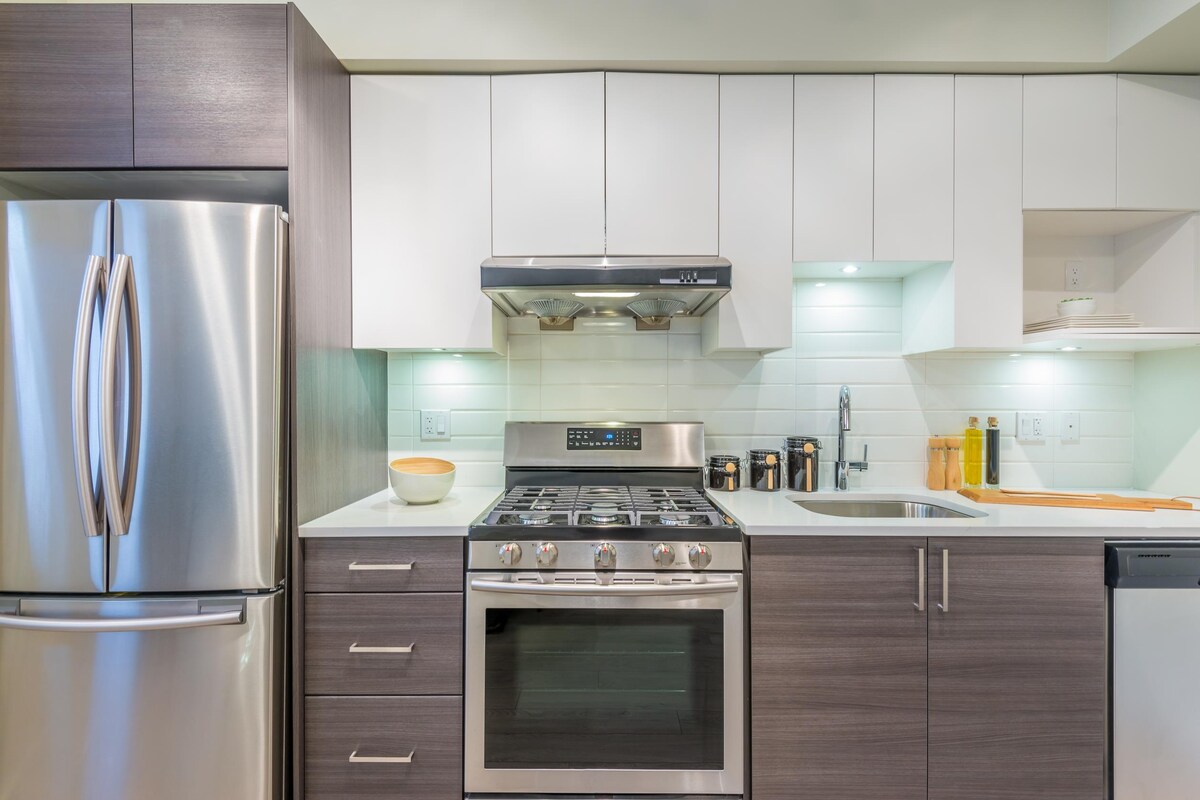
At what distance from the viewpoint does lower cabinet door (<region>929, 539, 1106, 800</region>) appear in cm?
156

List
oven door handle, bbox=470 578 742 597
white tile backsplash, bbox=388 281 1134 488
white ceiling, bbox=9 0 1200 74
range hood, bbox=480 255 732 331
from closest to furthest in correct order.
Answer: oven door handle, bbox=470 578 742 597 < range hood, bbox=480 255 732 331 < white ceiling, bbox=9 0 1200 74 < white tile backsplash, bbox=388 281 1134 488

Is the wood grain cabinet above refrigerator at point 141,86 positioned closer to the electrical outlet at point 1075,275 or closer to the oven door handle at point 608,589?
the oven door handle at point 608,589

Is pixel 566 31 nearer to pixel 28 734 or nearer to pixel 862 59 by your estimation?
pixel 862 59

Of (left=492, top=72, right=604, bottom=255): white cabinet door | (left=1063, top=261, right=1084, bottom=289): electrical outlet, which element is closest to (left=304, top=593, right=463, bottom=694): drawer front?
(left=492, top=72, right=604, bottom=255): white cabinet door

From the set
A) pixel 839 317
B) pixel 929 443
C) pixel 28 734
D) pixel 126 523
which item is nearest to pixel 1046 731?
pixel 929 443

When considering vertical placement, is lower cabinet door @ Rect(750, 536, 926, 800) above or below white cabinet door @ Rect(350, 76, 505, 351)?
below

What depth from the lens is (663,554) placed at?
61.4 inches

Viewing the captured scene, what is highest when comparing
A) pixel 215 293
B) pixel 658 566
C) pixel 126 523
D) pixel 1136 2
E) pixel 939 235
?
pixel 1136 2

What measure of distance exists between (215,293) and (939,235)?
7.14 feet

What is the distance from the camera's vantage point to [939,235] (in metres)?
1.91

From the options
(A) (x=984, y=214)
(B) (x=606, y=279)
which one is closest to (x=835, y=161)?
(A) (x=984, y=214)

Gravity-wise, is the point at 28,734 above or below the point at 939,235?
below

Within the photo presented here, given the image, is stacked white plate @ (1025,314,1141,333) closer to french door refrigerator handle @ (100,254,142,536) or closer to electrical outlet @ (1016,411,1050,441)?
electrical outlet @ (1016,411,1050,441)

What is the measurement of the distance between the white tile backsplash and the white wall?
1.31 feet
